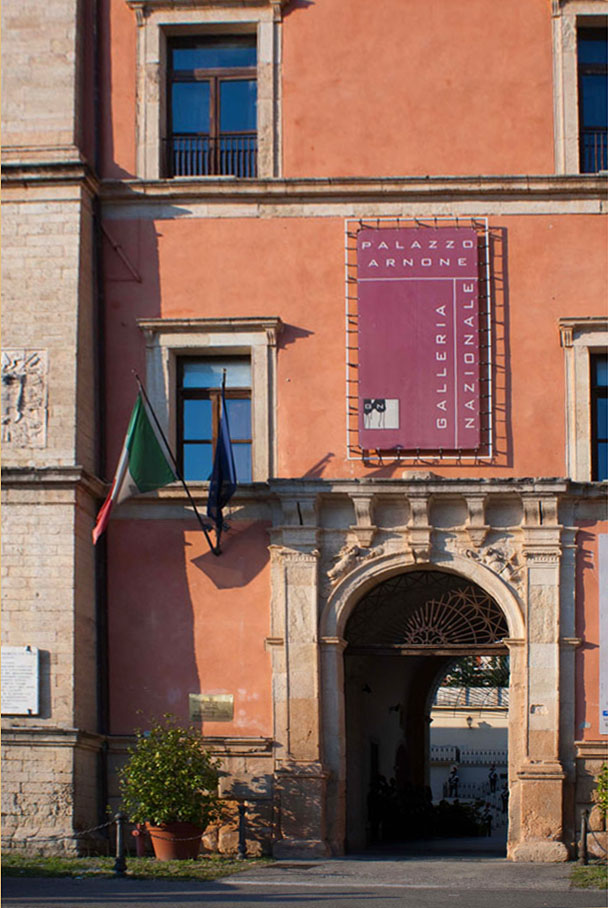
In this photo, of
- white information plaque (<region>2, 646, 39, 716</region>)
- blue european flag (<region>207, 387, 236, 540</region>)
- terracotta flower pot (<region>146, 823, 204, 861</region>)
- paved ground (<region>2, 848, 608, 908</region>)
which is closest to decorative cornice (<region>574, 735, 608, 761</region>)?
paved ground (<region>2, 848, 608, 908</region>)

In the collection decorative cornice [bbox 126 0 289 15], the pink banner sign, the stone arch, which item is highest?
decorative cornice [bbox 126 0 289 15]

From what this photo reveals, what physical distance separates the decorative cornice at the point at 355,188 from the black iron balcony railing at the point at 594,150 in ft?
1.66

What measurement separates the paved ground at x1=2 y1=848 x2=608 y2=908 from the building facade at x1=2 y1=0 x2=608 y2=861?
1524mm

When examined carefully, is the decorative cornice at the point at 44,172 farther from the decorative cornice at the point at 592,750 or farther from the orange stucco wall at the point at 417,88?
the decorative cornice at the point at 592,750

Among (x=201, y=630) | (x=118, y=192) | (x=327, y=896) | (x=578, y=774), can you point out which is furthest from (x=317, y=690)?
(x=118, y=192)

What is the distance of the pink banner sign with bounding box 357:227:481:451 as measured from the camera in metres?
20.3

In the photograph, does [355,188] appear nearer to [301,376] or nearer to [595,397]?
[301,376]

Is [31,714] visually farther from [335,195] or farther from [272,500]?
[335,195]

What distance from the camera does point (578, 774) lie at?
64.0 feet

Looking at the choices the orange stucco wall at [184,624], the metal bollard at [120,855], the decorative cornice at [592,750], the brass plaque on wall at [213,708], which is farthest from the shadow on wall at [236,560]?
the decorative cornice at [592,750]

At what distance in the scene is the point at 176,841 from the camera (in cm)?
1864

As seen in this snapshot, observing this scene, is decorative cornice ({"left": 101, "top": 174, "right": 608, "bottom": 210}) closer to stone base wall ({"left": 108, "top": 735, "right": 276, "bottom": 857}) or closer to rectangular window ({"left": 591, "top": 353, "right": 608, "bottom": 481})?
rectangular window ({"left": 591, "top": 353, "right": 608, "bottom": 481})

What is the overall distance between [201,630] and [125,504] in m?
1.79

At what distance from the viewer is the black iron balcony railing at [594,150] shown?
21.1m
